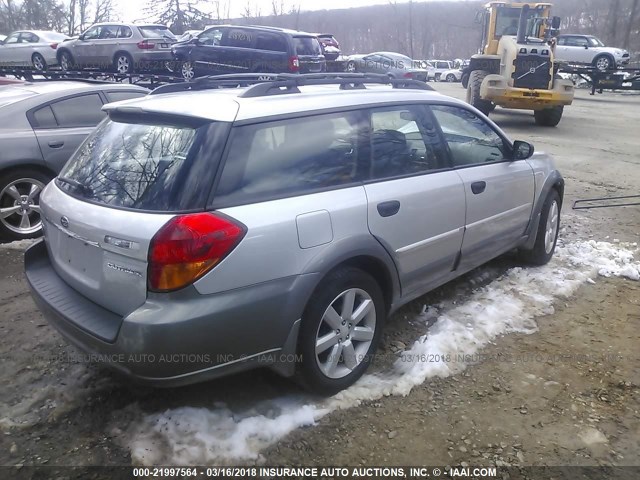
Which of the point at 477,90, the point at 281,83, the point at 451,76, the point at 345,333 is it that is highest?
the point at 281,83

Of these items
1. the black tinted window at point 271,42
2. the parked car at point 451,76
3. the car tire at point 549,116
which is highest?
the black tinted window at point 271,42

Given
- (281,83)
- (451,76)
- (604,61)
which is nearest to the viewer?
(281,83)

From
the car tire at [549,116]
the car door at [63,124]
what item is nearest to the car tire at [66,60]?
the car door at [63,124]

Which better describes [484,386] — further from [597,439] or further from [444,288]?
[444,288]

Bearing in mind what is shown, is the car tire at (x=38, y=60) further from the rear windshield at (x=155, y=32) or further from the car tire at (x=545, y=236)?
the car tire at (x=545, y=236)

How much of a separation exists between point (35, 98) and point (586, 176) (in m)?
8.12

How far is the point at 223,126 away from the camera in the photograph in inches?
103

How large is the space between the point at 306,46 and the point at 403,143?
39.5 ft

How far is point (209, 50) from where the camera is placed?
14891 mm

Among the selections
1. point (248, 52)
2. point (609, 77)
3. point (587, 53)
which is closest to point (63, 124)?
point (248, 52)

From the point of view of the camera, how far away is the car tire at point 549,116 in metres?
14.6

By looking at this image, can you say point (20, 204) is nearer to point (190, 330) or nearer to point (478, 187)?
point (190, 330)

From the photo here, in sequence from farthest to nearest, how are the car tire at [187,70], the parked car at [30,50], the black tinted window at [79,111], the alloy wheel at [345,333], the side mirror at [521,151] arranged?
the parked car at [30,50]
the car tire at [187,70]
the black tinted window at [79,111]
the side mirror at [521,151]
the alloy wheel at [345,333]

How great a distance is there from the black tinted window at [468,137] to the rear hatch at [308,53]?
10.8m
